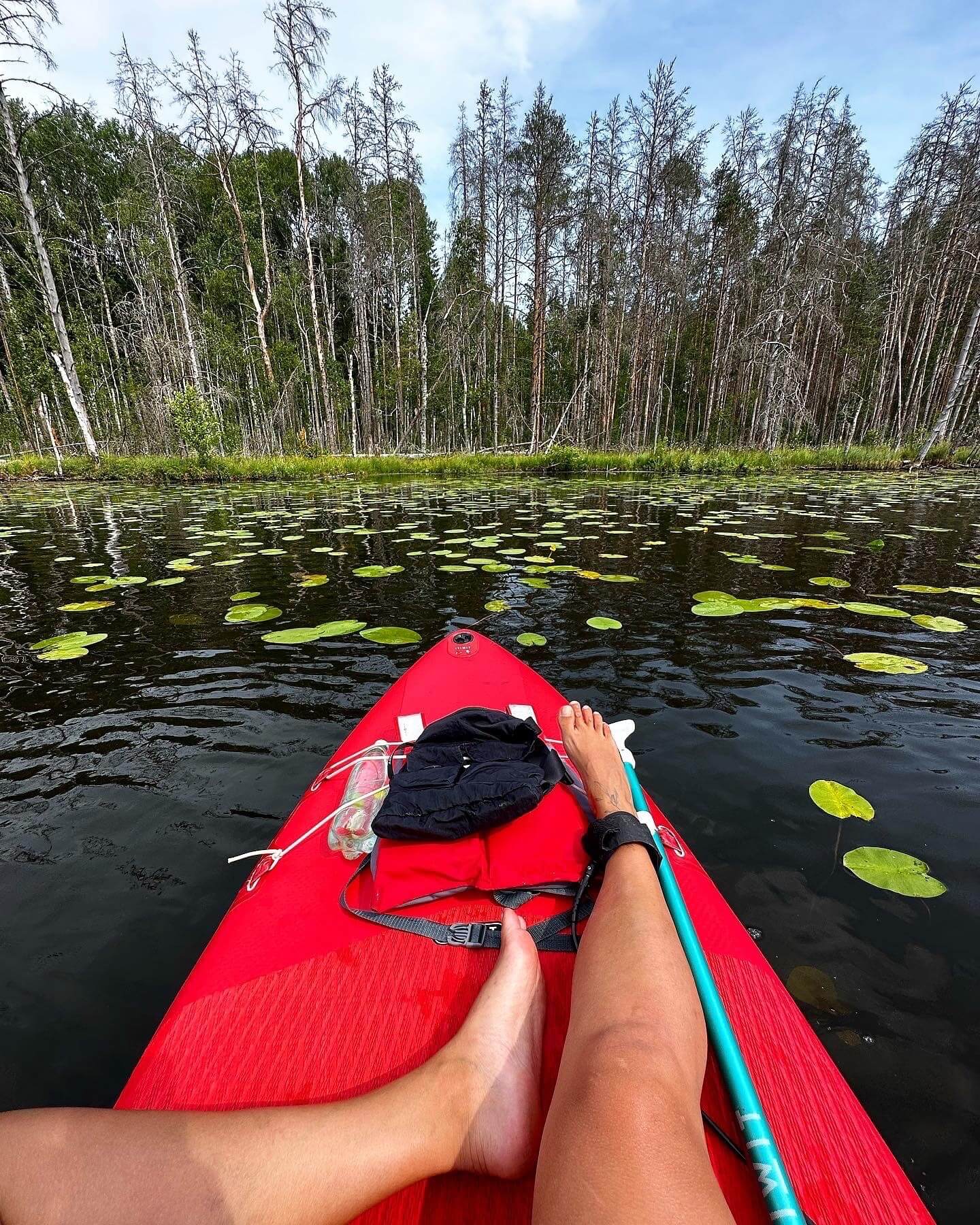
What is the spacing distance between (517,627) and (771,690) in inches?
57.1

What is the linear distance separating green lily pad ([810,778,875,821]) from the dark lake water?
3 cm

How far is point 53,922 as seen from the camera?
131 centimetres

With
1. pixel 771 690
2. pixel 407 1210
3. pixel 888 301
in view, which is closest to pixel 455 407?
pixel 888 301

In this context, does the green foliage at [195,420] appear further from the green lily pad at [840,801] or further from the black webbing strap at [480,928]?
the green lily pad at [840,801]

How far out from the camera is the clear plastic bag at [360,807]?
125 cm

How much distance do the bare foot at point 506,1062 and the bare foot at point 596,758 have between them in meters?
0.47

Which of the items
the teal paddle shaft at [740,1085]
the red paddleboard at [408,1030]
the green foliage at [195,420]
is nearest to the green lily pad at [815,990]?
the red paddleboard at [408,1030]

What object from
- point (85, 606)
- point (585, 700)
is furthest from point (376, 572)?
point (585, 700)

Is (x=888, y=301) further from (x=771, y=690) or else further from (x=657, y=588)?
(x=771, y=690)

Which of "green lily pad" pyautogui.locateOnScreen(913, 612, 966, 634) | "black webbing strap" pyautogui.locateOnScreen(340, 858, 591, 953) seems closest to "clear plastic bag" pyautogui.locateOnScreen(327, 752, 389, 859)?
"black webbing strap" pyautogui.locateOnScreen(340, 858, 591, 953)

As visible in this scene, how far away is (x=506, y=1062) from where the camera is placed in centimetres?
82

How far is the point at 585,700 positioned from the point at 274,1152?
1871mm

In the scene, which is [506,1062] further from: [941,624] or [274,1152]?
[941,624]

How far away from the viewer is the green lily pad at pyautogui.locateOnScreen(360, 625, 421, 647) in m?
2.96
